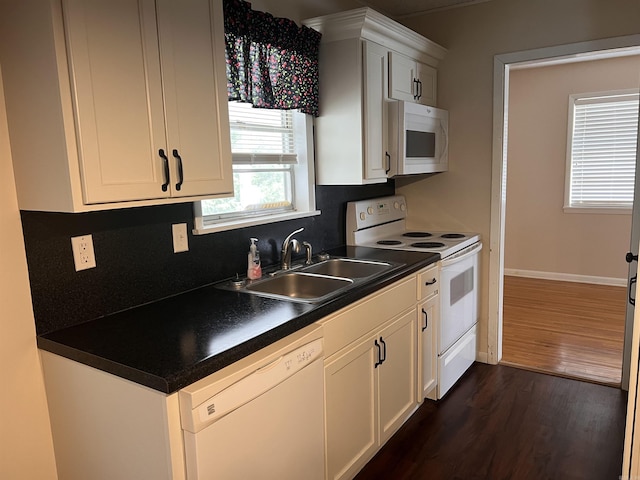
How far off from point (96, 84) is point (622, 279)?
557 cm

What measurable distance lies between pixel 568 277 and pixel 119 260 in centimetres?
516

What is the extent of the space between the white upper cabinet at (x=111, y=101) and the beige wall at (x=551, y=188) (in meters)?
4.69

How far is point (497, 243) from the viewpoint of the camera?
3406mm

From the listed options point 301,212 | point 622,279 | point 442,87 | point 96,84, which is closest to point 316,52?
point 301,212

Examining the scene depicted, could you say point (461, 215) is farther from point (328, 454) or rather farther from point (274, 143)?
point (328, 454)

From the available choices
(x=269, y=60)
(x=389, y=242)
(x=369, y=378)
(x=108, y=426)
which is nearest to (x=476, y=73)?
(x=389, y=242)

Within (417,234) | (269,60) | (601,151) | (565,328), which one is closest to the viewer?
(269,60)

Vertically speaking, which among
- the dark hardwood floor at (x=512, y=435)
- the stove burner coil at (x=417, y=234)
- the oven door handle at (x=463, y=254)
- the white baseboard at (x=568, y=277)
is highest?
the stove burner coil at (x=417, y=234)

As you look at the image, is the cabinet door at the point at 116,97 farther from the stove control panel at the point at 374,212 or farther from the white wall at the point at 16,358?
the stove control panel at the point at 374,212

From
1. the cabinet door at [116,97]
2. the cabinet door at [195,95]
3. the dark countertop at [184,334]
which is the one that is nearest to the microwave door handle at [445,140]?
the dark countertop at [184,334]

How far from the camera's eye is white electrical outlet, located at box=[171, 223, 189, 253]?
2061 mm

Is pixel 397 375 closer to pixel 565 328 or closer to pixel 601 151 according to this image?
pixel 565 328

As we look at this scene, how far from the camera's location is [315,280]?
2.47 metres

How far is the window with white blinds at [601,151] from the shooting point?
513cm
